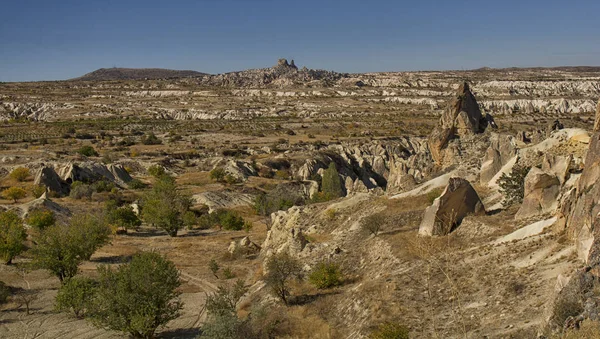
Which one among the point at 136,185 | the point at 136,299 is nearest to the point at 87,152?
the point at 136,185

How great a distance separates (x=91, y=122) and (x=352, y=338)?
102 m

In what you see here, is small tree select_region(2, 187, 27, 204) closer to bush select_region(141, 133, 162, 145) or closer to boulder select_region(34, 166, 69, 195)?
boulder select_region(34, 166, 69, 195)

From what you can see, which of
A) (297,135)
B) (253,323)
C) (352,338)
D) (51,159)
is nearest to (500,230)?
(352,338)

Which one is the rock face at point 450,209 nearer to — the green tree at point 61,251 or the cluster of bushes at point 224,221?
the green tree at point 61,251

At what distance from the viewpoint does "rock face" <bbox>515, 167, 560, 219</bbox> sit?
1744 cm

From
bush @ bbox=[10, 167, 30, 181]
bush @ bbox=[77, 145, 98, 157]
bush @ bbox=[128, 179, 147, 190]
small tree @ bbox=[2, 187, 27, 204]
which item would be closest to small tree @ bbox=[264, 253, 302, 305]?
small tree @ bbox=[2, 187, 27, 204]

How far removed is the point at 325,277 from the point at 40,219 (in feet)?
69.7

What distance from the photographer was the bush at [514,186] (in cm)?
2056

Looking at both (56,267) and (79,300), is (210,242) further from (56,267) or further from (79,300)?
(79,300)

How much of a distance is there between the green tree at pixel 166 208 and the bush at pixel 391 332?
81.7 ft

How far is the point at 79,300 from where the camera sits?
20453 mm

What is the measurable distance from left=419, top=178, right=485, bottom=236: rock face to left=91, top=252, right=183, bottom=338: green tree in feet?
30.6

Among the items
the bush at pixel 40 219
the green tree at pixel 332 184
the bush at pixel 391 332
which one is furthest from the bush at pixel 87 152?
the bush at pixel 391 332

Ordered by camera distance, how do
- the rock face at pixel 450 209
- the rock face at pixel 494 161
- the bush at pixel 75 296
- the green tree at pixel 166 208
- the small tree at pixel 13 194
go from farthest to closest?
the small tree at pixel 13 194
the green tree at pixel 166 208
the rock face at pixel 494 161
the bush at pixel 75 296
the rock face at pixel 450 209
